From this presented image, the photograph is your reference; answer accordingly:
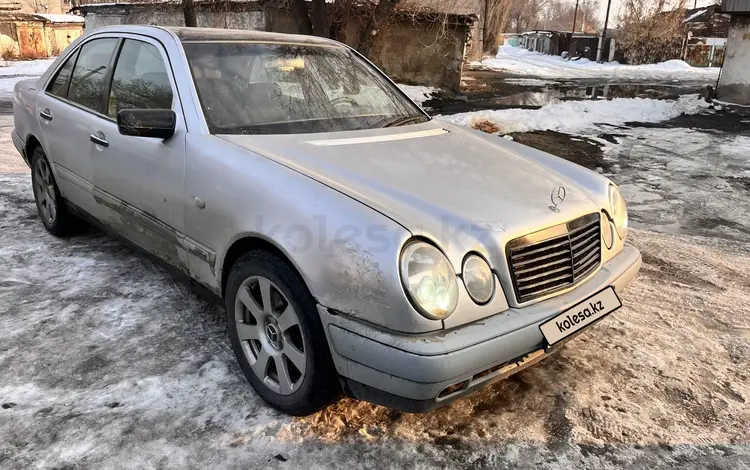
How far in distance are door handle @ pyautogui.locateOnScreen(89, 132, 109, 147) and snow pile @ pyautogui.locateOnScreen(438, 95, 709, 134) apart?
7536mm

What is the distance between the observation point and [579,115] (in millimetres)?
11727

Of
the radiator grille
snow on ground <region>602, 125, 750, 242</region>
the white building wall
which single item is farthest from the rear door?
the white building wall

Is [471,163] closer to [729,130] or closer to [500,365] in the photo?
[500,365]

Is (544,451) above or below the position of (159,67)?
below

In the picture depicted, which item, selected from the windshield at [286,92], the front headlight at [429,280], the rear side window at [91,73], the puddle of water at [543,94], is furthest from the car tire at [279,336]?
the puddle of water at [543,94]

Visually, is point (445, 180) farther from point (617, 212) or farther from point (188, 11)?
point (188, 11)

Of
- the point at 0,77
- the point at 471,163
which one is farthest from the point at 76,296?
the point at 0,77

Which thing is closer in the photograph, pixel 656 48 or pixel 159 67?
pixel 159 67

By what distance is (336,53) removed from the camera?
379 centimetres

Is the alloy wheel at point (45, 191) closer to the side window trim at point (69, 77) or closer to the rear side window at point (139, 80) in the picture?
the side window trim at point (69, 77)

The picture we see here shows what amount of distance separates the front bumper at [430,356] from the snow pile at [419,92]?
14.0 metres

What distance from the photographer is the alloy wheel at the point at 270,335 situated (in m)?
2.33

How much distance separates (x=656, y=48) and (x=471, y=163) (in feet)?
135

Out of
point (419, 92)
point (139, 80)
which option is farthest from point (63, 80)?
point (419, 92)
